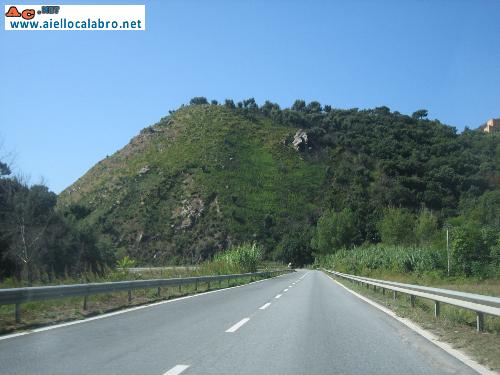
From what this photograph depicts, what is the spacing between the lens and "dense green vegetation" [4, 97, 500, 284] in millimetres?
78250

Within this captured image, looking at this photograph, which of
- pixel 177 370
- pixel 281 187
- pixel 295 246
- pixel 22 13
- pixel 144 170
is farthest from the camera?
pixel 295 246

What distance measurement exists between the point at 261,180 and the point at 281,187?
435 cm

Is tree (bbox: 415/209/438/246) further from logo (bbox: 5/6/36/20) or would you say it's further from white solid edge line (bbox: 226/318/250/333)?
logo (bbox: 5/6/36/20)

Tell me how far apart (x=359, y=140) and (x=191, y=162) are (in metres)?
47.0

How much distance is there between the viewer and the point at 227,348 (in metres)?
7.48

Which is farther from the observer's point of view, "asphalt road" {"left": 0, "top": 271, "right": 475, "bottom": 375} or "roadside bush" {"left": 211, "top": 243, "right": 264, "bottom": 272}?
"roadside bush" {"left": 211, "top": 243, "right": 264, "bottom": 272}

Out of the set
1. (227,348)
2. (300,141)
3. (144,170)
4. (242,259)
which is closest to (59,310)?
(227,348)

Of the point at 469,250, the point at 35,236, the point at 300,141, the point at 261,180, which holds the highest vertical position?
the point at 300,141

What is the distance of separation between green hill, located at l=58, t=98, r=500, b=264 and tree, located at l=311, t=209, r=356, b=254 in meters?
2.46

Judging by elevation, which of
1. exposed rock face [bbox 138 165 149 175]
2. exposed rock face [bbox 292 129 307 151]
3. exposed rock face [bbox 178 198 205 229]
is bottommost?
exposed rock face [bbox 178 198 205 229]

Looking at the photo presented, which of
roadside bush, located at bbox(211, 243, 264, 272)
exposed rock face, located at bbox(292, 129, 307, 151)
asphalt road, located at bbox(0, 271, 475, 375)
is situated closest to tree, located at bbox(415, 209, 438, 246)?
roadside bush, located at bbox(211, 243, 264, 272)

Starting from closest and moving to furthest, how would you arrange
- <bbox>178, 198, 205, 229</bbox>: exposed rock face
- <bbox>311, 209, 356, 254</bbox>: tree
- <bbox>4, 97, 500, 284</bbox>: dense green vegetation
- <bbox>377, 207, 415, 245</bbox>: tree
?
<bbox>377, 207, 415, 245</bbox>: tree < <bbox>4, 97, 500, 284</bbox>: dense green vegetation < <bbox>178, 198, 205, 229</bbox>: exposed rock face < <bbox>311, 209, 356, 254</bbox>: tree

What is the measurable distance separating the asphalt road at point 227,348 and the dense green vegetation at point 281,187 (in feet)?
158

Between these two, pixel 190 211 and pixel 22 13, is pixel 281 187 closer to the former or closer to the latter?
pixel 190 211
